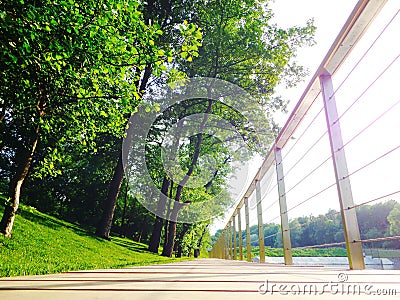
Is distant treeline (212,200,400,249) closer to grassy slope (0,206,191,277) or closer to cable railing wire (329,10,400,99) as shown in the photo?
cable railing wire (329,10,400,99)

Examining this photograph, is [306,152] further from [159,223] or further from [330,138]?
[159,223]

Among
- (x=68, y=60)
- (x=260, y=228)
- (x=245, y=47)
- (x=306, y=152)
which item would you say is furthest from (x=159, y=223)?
(x=306, y=152)

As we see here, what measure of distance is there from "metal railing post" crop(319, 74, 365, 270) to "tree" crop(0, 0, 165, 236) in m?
2.43

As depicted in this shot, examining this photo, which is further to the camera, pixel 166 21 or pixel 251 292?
pixel 166 21

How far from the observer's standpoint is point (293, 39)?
39.4 feet

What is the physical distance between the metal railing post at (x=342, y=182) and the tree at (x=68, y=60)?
2.43 metres

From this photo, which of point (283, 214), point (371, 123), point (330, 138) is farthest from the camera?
point (283, 214)

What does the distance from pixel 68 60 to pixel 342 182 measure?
157 inches

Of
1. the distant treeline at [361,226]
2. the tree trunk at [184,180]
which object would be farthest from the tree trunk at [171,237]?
the distant treeline at [361,226]

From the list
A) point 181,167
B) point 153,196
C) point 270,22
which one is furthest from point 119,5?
point 153,196

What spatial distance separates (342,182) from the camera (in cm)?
245

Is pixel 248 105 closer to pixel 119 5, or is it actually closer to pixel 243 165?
pixel 243 165

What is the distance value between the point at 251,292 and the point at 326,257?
2.39 metres

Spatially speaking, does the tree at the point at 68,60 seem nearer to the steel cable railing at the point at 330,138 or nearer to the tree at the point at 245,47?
the steel cable railing at the point at 330,138
